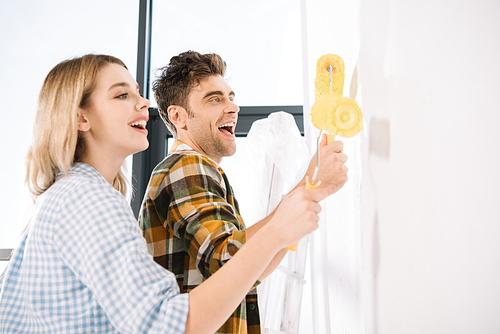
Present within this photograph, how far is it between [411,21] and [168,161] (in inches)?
24.9

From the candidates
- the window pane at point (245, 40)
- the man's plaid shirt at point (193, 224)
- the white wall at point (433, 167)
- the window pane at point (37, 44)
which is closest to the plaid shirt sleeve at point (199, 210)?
the man's plaid shirt at point (193, 224)

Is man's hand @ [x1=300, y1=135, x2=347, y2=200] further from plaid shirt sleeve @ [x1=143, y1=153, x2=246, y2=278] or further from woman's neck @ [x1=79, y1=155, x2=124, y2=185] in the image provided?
woman's neck @ [x1=79, y1=155, x2=124, y2=185]

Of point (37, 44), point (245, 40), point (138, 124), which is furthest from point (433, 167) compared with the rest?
point (37, 44)

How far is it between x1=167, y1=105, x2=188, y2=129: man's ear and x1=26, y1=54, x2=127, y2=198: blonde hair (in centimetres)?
43

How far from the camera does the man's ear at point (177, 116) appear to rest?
1253mm

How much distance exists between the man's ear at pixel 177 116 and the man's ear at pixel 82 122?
0.47 m

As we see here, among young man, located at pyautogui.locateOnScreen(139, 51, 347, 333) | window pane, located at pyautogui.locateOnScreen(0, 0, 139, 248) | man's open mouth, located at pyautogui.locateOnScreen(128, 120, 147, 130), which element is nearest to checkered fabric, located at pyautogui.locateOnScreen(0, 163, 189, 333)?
young man, located at pyautogui.locateOnScreen(139, 51, 347, 333)

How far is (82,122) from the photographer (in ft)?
2.61

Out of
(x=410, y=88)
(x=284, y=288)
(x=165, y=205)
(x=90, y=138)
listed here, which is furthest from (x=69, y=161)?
(x=284, y=288)

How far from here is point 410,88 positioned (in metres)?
0.57

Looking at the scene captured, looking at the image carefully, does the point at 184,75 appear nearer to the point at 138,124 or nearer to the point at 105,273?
the point at 138,124

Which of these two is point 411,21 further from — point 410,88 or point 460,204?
point 460,204

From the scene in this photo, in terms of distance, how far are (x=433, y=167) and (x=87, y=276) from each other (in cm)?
51

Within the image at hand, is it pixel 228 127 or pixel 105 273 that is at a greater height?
pixel 228 127
